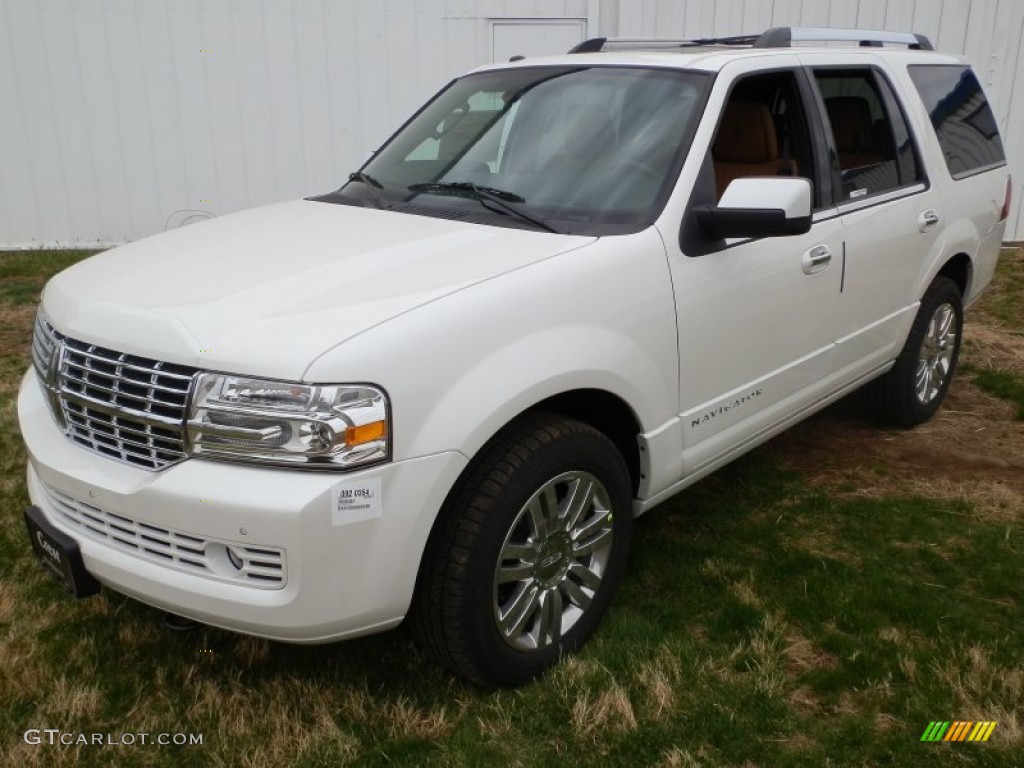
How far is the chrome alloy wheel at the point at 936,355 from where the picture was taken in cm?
499

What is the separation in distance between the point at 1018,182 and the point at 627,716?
888cm

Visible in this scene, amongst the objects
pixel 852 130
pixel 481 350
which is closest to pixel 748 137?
pixel 852 130

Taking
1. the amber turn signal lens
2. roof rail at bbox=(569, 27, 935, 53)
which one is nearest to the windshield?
roof rail at bbox=(569, 27, 935, 53)

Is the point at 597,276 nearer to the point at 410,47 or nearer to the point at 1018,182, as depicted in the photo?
the point at 410,47

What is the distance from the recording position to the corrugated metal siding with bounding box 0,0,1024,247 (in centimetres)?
862

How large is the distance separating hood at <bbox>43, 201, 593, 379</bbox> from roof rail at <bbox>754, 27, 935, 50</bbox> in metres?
1.66

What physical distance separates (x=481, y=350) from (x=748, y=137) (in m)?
2.04

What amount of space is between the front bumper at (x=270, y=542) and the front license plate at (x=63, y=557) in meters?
0.10

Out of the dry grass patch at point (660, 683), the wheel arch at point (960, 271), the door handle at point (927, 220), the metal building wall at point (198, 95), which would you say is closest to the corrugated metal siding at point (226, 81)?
the metal building wall at point (198, 95)

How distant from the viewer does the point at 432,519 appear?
97.4 inches

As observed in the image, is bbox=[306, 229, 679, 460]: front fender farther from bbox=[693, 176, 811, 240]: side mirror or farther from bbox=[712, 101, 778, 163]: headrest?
bbox=[712, 101, 778, 163]: headrest

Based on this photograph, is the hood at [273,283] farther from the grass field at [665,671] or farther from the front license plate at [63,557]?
the grass field at [665,671]

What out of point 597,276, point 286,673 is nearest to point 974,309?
point 597,276

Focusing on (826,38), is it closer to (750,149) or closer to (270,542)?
(750,149)
